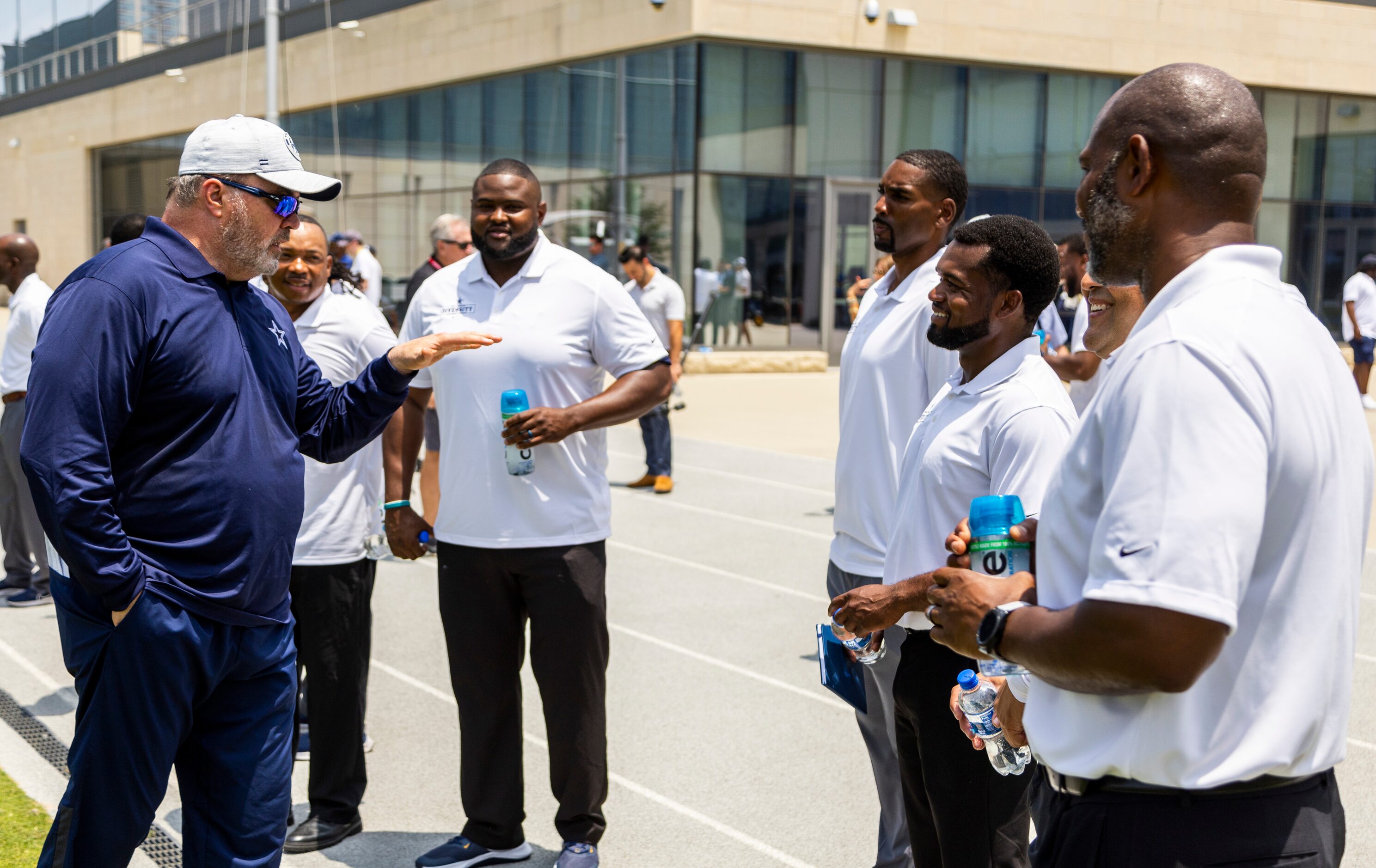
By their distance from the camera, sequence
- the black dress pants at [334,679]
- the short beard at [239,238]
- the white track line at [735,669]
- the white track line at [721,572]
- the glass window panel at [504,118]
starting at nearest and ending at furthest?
the short beard at [239,238] < the black dress pants at [334,679] < the white track line at [735,669] < the white track line at [721,572] < the glass window panel at [504,118]

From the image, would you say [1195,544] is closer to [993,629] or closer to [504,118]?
[993,629]

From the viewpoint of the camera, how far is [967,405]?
328 cm

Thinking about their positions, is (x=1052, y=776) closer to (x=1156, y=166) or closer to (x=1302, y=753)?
(x=1302, y=753)

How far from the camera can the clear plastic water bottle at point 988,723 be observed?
2.72m

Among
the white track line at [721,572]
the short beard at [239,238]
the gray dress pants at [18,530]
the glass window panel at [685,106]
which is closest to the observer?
the short beard at [239,238]

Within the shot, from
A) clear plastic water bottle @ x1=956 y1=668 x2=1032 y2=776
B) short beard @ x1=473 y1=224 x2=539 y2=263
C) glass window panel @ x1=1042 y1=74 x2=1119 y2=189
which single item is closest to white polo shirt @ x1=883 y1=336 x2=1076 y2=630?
clear plastic water bottle @ x1=956 y1=668 x2=1032 y2=776

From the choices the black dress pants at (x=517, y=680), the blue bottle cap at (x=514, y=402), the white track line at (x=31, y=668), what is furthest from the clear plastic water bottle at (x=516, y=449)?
the white track line at (x=31, y=668)

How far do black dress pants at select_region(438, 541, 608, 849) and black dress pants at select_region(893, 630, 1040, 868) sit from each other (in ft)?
4.76

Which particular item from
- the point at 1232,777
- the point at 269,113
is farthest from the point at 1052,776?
the point at 269,113

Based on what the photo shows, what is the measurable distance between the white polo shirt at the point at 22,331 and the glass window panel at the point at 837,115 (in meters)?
18.5

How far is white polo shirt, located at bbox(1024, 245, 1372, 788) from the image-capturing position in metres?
1.78

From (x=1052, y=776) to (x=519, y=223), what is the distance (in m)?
2.99

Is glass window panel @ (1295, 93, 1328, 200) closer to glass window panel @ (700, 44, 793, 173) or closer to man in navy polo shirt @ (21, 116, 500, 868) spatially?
glass window panel @ (700, 44, 793, 173)

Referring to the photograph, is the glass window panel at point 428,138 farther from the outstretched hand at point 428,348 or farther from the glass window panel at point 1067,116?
the outstretched hand at point 428,348
